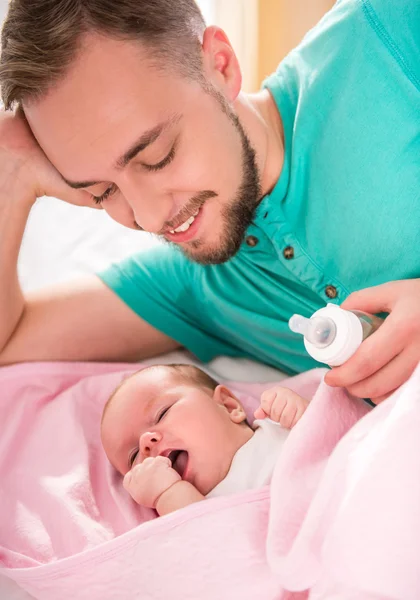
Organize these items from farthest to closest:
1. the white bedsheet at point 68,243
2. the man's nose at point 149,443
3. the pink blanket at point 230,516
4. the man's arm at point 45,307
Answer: the white bedsheet at point 68,243 < the man's arm at point 45,307 < the man's nose at point 149,443 < the pink blanket at point 230,516

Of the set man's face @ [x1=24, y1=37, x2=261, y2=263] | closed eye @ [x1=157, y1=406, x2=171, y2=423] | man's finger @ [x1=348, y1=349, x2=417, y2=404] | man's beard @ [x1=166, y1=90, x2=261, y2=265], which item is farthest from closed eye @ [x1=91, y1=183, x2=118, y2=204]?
man's finger @ [x1=348, y1=349, x2=417, y2=404]

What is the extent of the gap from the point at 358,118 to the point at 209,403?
581mm

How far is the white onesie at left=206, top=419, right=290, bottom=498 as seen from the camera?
1048 mm

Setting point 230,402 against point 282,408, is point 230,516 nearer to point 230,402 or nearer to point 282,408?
point 282,408

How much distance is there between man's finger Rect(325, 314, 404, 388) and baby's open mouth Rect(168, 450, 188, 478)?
1.11 ft

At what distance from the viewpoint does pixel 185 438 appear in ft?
3.62

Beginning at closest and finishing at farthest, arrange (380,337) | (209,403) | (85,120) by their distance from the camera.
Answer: (380,337) < (85,120) < (209,403)

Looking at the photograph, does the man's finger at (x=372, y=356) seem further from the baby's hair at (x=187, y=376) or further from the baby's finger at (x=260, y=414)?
the baby's hair at (x=187, y=376)

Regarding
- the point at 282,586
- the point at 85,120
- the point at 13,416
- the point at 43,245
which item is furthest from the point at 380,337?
the point at 43,245

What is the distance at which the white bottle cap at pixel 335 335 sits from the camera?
87 cm

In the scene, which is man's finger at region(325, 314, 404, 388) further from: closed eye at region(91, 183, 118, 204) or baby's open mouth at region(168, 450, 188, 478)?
closed eye at region(91, 183, 118, 204)

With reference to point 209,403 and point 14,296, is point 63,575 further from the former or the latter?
point 14,296

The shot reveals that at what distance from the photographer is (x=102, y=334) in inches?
56.6

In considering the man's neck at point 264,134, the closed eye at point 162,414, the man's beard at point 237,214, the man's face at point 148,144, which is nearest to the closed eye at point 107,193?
the man's face at point 148,144
